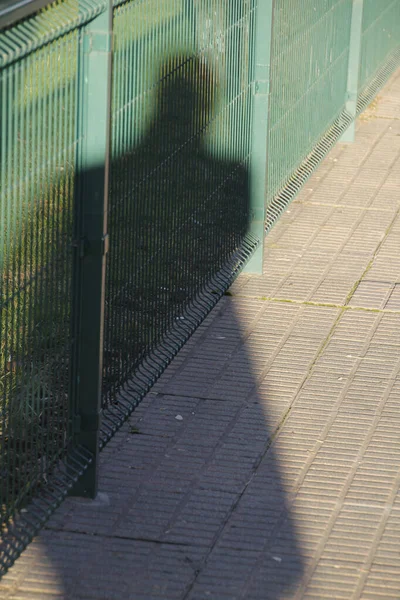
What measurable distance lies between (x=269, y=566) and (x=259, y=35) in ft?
12.0

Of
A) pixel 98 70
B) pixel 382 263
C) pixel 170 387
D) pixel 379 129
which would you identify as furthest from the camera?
pixel 379 129

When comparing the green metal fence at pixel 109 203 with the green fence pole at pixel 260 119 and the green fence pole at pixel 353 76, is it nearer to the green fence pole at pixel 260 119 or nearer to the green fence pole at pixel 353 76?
the green fence pole at pixel 260 119

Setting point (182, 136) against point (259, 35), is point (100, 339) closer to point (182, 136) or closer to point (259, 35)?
point (182, 136)

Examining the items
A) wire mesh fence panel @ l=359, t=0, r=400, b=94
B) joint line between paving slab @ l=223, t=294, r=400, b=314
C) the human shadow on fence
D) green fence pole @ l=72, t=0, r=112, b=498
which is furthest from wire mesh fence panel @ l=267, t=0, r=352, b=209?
green fence pole @ l=72, t=0, r=112, b=498

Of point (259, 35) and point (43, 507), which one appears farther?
point (259, 35)

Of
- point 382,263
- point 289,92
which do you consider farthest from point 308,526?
point 289,92

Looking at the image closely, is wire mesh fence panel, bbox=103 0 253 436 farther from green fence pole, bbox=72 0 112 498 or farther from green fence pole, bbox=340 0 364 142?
green fence pole, bbox=340 0 364 142

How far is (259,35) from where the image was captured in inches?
278

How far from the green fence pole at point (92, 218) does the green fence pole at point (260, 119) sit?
112 inches

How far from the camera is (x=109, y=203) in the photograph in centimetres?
479

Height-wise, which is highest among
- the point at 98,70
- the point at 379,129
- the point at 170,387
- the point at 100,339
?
the point at 98,70

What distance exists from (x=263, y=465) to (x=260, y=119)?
2723 mm

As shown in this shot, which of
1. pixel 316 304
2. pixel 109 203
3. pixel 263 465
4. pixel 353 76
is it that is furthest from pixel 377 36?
pixel 109 203

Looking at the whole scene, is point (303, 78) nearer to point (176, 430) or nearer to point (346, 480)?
point (176, 430)
